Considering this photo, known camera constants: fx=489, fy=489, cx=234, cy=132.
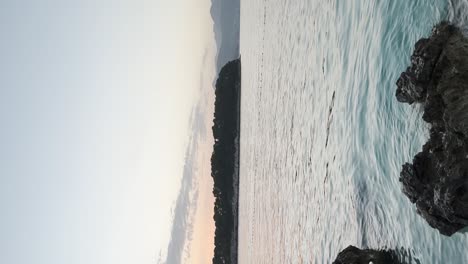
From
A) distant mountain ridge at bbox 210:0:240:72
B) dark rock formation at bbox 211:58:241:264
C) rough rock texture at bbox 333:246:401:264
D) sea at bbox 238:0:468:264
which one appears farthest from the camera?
distant mountain ridge at bbox 210:0:240:72

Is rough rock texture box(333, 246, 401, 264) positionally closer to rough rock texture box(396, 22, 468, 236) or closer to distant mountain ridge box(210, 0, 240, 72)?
rough rock texture box(396, 22, 468, 236)

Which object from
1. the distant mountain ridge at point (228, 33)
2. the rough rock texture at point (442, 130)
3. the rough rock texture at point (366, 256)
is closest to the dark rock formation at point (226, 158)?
the distant mountain ridge at point (228, 33)

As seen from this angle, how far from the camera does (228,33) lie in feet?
207

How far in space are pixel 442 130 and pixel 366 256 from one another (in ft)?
9.77

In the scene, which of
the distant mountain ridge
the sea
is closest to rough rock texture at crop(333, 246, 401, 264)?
the sea

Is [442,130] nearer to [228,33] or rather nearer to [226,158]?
[226,158]

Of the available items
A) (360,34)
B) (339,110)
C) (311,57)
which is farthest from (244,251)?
(360,34)

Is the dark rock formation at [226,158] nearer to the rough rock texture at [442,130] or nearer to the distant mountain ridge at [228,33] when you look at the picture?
the distant mountain ridge at [228,33]

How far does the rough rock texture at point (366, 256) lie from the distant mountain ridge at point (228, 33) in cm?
3986

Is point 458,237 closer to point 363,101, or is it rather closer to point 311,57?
point 363,101

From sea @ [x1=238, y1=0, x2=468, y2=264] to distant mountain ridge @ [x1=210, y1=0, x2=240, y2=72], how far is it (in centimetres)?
2954

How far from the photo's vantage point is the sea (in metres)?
7.82

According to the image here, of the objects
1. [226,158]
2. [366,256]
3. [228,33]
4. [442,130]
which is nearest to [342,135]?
[366,256]

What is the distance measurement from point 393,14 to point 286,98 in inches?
381
